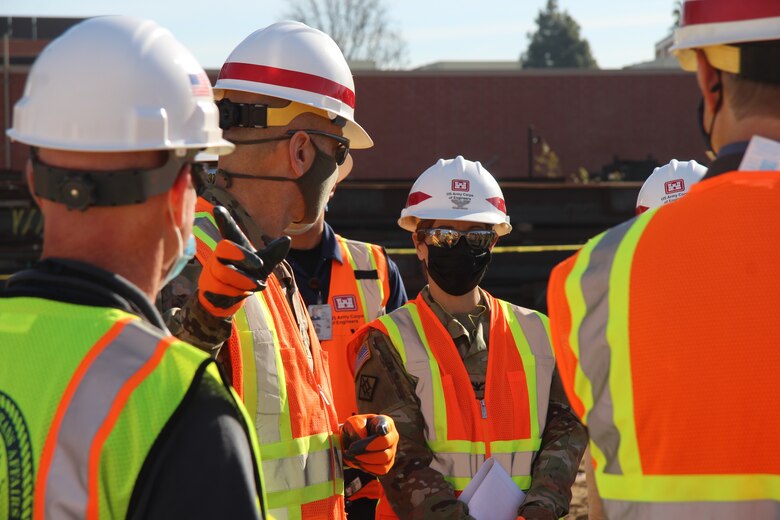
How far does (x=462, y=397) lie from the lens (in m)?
4.52

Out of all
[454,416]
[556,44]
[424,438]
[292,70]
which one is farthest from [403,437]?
[556,44]

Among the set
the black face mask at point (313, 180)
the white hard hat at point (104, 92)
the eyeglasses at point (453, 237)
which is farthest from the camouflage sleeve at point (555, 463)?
the white hard hat at point (104, 92)

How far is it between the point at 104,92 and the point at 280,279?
5.43ft

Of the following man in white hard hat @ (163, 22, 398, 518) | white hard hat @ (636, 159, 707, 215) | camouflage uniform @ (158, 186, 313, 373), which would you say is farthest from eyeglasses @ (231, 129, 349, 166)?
white hard hat @ (636, 159, 707, 215)

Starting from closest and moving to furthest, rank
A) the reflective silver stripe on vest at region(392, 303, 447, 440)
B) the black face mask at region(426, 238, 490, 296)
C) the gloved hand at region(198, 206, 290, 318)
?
the gloved hand at region(198, 206, 290, 318) → the reflective silver stripe on vest at region(392, 303, 447, 440) → the black face mask at region(426, 238, 490, 296)

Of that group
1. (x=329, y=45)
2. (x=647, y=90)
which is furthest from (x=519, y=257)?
(x=647, y=90)

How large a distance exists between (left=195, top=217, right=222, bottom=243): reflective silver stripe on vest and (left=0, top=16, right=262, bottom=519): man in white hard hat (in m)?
1.11

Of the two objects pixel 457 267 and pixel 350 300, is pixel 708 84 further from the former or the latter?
pixel 350 300

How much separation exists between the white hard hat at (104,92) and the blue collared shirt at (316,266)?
3.32 m

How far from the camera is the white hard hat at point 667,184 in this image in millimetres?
6102

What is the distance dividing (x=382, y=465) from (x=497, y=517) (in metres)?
0.90

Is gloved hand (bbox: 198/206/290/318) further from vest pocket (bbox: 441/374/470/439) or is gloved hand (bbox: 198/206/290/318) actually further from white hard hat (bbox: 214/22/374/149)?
vest pocket (bbox: 441/374/470/439)

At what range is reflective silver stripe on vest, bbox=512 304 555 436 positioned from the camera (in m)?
4.61

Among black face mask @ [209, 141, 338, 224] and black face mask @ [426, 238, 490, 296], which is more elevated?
black face mask @ [209, 141, 338, 224]
